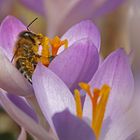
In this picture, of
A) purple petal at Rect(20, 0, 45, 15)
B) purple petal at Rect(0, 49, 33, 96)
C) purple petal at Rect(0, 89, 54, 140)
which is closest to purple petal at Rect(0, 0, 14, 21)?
purple petal at Rect(20, 0, 45, 15)

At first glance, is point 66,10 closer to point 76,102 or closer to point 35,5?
point 35,5

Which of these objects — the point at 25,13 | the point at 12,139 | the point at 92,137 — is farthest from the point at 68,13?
the point at 92,137

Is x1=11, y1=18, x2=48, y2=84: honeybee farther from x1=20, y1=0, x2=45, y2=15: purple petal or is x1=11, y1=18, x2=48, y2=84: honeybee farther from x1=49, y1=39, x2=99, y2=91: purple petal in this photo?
x1=20, y1=0, x2=45, y2=15: purple petal

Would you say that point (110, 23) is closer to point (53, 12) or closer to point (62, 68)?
point (53, 12)

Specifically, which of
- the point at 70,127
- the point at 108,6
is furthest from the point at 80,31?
the point at 70,127

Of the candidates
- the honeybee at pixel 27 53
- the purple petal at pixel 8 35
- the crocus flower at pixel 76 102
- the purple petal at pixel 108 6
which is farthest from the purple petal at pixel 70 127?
the purple petal at pixel 108 6

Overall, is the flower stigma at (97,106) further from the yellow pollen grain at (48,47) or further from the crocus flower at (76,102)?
the yellow pollen grain at (48,47)

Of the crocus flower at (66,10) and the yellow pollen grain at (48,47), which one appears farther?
the crocus flower at (66,10)
